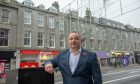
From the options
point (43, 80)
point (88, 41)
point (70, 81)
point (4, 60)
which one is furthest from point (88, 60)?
point (88, 41)

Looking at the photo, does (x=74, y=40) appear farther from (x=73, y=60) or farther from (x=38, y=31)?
(x=38, y=31)

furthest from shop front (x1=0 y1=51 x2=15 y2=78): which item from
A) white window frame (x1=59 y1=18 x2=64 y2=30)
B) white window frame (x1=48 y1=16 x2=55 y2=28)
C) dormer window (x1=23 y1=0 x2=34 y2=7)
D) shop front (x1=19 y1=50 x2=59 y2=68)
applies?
white window frame (x1=59 y1=18 x2=64 y2=30)

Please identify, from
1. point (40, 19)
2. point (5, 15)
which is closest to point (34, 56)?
point (40, 19)

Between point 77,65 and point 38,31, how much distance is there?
80.4ft

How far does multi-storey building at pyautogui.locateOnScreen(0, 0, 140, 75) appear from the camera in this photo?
77.3 ft

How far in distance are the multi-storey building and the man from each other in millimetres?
17316

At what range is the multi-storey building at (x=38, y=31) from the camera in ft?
77.3

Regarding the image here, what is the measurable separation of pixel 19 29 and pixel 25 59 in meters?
3.71

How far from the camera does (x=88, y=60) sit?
2596 millimetres

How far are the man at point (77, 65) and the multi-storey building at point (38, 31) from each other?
17.3 metres

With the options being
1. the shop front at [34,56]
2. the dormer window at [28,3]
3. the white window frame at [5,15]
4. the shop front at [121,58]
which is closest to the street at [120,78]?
the shop front at [34,56]

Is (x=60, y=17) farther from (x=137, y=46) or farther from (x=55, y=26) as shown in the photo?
(x=137, y=46)

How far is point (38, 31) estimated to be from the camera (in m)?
26.7

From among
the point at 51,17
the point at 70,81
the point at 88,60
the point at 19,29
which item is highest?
the point at 51,17
